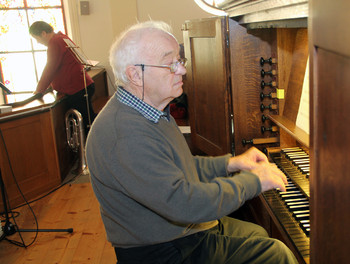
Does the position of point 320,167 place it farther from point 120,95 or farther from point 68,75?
point 68,75

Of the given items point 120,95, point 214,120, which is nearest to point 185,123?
point 214,120

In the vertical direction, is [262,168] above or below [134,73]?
below

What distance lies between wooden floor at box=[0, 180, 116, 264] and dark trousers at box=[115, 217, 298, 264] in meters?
1.35

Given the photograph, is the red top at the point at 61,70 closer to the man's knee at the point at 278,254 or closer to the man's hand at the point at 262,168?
the man's hand at the point at 262,168

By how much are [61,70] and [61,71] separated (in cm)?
1

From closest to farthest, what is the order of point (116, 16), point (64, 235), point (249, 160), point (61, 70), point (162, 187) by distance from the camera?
point (162, 187)
point (249, 160)
point (64, 235)
point (61, 70)
point (116, 16)

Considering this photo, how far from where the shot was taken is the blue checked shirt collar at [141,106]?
1627mm

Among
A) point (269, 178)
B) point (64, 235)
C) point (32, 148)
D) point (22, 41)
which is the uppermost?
point (22, 41)

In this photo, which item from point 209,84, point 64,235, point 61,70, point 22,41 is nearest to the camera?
point 209,84

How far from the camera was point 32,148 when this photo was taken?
13.5ft

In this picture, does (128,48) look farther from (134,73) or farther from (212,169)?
(212,169)

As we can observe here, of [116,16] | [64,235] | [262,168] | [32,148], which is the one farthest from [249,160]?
[116,16]

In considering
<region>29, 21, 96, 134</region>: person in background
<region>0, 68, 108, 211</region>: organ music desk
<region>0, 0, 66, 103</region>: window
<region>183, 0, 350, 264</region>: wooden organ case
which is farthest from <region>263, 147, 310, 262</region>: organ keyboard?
<region>0, 0, 66, 103</region>: window

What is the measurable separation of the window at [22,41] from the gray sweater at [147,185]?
6350 mm
